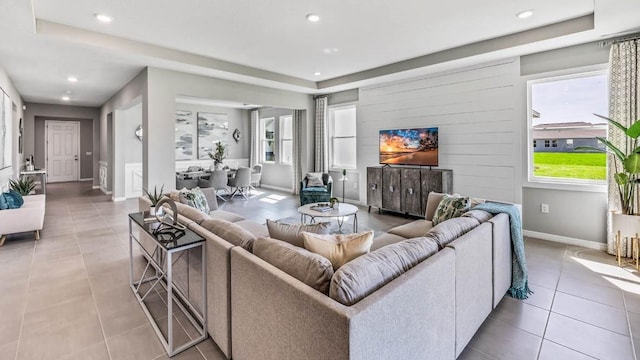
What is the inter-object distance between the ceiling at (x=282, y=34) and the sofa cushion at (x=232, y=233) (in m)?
2.40

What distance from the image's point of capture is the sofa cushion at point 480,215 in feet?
8.38

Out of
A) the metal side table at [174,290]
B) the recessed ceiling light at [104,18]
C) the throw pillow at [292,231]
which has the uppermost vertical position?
the recessed ceiling light at [104,18]

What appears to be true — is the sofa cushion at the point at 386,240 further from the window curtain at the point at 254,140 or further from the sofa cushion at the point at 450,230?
the window curtain at the point at 254,140

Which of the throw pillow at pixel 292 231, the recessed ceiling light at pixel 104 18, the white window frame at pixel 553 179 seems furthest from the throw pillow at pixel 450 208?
the recessed ceiling light at pixel 104 18

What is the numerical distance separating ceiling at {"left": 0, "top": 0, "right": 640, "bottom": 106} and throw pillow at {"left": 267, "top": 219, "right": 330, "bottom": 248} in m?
2.48

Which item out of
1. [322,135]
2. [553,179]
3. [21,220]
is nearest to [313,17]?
[553,179]

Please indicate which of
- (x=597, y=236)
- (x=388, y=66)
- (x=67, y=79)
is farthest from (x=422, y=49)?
(x=67, y=79)

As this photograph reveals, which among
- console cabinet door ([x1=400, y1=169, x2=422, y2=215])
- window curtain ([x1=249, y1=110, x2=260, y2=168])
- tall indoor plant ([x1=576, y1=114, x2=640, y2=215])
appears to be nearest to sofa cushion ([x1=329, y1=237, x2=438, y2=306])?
tall indoor plant ([x1=576, y1=114, x2=640, y2=215])

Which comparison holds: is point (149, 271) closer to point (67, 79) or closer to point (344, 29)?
point (344, 29)

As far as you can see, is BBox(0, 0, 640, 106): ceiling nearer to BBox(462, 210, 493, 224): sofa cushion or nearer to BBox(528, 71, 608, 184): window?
BBox(528, 71, 608, 184): window

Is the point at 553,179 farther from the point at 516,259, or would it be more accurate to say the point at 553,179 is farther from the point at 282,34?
the point at 282,34

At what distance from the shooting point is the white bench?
4.02 metres

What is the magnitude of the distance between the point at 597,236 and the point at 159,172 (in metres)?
6.60

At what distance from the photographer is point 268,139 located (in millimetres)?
10023
